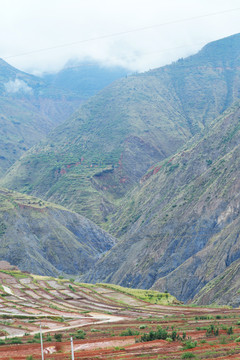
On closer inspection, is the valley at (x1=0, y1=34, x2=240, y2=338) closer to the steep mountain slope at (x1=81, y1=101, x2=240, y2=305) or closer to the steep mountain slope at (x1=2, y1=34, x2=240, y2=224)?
the steep mountain slope at (x1=81, y1=101, x2=240, y2=305)

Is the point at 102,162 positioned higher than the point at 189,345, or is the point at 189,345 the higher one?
the point at 102,162

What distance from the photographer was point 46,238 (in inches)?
4823

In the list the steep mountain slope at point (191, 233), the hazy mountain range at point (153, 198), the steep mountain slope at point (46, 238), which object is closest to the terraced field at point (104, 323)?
the hazy mountain range at point (153, 198)

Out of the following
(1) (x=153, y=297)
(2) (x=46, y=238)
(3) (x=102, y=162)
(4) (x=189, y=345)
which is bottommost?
(1) (x=153, y=297)

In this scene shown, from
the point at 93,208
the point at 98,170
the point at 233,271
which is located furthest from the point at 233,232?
the point at 98,170

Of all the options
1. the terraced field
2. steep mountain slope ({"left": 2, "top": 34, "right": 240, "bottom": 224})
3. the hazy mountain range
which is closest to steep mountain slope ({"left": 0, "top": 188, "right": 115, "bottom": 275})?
the hazy mountain range

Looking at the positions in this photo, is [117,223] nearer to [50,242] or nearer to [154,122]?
[50,242]

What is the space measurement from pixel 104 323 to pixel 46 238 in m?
77.3

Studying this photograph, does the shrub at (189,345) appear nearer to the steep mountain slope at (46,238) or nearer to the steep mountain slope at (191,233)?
the steep mountain slope at (191,233)

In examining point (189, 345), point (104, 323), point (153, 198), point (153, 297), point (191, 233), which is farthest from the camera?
point (153, 198)

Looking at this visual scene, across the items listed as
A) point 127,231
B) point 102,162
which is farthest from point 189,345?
point 102,162

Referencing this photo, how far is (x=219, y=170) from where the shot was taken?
326 feet

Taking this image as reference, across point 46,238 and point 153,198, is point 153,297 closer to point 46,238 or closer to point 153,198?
point 46,238

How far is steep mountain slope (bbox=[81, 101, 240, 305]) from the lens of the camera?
78.0 meters
